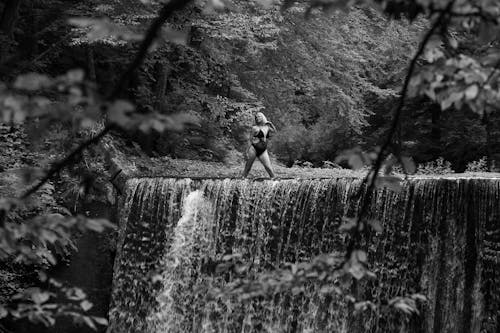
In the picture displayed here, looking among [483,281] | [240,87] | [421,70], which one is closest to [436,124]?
[240,87]

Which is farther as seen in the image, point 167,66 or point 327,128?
point 327,128

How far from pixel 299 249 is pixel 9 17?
6.78 metres

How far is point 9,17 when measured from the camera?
1177cm

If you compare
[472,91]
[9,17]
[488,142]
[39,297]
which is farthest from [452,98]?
[488,142]

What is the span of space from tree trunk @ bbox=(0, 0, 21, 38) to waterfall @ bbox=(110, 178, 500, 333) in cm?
358

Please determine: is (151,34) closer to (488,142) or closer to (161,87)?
(161,87)

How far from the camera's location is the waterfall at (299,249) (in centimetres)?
761

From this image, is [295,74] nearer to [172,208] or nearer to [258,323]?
[172,208]

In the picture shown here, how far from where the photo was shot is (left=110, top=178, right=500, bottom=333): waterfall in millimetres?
7605

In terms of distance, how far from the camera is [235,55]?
14.7 metres

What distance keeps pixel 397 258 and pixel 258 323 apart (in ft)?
8.16

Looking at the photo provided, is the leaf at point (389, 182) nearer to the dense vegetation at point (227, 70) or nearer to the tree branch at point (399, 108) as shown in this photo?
the tree branch at point (399, 108)

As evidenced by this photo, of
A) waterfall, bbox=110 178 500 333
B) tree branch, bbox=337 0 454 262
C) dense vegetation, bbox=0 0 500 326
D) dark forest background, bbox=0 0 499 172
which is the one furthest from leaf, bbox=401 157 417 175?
dark forest background, bbox=0 0 499 172

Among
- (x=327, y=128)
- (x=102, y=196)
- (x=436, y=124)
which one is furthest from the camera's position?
(x=327, y=128)
